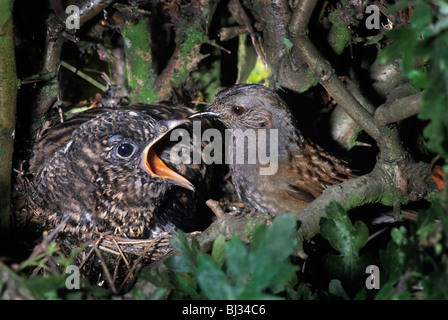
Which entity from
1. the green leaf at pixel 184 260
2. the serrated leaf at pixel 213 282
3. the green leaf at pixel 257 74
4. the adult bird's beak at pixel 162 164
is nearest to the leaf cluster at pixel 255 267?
the serrated leaf at pixel 213 282

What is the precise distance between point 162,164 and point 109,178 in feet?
1.58

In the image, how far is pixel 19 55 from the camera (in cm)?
345

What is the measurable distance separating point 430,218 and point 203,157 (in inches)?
104

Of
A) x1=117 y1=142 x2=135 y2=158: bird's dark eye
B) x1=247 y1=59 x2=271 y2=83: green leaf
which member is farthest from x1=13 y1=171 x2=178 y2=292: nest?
x1=247 y1=59 x2=271 y2=83: green leaf

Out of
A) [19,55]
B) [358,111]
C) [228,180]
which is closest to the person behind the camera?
[358,111]

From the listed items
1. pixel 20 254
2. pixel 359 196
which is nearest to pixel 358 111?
pixel 359 196

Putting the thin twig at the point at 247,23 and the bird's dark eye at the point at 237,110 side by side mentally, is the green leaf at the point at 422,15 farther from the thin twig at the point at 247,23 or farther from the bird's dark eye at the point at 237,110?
the thin twig at the point at 247,23

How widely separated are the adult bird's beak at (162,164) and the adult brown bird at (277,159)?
1.59 feet

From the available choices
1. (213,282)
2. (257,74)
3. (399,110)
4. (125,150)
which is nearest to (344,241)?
(213,282)

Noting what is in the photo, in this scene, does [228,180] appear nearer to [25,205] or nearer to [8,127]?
[25,205]

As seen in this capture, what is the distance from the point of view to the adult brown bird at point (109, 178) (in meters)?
3.16

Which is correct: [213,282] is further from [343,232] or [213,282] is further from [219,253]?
[343,232]

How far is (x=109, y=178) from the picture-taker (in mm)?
3207

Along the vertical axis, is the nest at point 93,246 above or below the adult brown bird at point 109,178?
below
